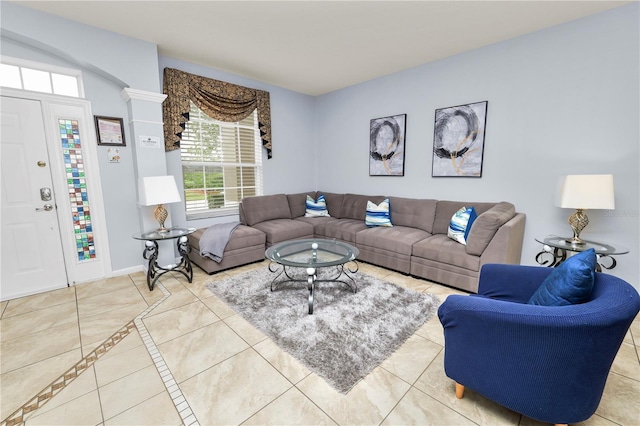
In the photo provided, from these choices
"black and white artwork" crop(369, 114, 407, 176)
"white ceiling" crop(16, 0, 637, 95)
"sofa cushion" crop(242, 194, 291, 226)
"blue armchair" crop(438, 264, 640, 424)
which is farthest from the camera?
"sofa cushion" crop(242, 194, 291, 226)

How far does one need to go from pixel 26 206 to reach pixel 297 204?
333 centimetres

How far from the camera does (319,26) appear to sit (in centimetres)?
273

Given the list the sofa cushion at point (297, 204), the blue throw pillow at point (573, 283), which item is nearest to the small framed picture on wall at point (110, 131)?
the sofa cushion at point (297, 204)

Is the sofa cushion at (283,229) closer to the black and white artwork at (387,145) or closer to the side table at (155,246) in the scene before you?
the side table at (155,246)

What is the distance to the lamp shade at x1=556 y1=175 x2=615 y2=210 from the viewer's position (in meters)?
2.28

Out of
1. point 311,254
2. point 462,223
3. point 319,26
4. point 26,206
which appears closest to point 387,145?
point 462,223

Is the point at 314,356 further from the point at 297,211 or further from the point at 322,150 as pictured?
the point at 322,150

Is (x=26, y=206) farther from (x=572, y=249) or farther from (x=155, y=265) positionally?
(x=572, y=249)

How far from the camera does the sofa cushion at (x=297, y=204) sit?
4793mm

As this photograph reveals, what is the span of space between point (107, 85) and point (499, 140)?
4535 millimetres

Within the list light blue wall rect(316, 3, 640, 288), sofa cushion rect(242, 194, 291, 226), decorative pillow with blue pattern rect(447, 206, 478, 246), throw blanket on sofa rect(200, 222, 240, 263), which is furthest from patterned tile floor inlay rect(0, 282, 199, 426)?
light blue wall rect(316, 3, 640, 288)

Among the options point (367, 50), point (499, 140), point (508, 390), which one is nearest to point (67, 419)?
point (508, 390)

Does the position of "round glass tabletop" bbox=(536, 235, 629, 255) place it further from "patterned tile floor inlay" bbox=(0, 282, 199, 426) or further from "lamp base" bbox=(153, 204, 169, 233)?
"lamp base" bbox=(153, 204, 169, 233)

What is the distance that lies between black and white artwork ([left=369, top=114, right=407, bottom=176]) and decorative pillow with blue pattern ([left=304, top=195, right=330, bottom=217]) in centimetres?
99
